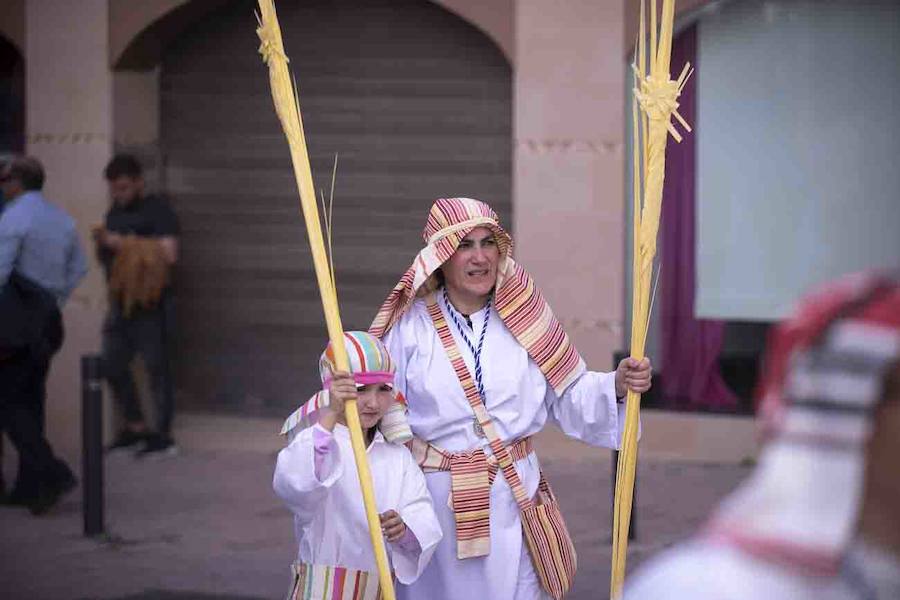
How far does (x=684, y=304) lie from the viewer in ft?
30.1

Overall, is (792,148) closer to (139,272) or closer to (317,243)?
(139,272)

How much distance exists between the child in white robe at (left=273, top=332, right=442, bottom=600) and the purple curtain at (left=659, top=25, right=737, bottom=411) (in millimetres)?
5037

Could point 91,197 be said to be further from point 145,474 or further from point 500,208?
point 500,208

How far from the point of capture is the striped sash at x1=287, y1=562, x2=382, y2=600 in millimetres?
4156

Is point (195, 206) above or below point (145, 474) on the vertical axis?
above

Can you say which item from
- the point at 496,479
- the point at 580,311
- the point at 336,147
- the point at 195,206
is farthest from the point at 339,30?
the point at 496,479

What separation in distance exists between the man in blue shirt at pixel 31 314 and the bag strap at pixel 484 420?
3.93 m

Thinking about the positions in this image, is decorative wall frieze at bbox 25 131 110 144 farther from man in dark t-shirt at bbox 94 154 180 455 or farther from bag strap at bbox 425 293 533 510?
bag strap at bbox 425 293 533 510

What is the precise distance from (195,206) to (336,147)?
0.99 m

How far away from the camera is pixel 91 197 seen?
376 inches

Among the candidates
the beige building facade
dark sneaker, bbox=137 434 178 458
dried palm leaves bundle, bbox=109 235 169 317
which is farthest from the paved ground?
dried palm leaves bundle, bbox=109 235 169 317

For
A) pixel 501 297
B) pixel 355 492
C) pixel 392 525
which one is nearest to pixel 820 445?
pixel 392 525

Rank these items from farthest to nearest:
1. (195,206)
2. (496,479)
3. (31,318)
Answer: (195,206) → (31,318) → (496,479)

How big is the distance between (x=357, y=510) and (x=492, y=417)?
1.54 feet
